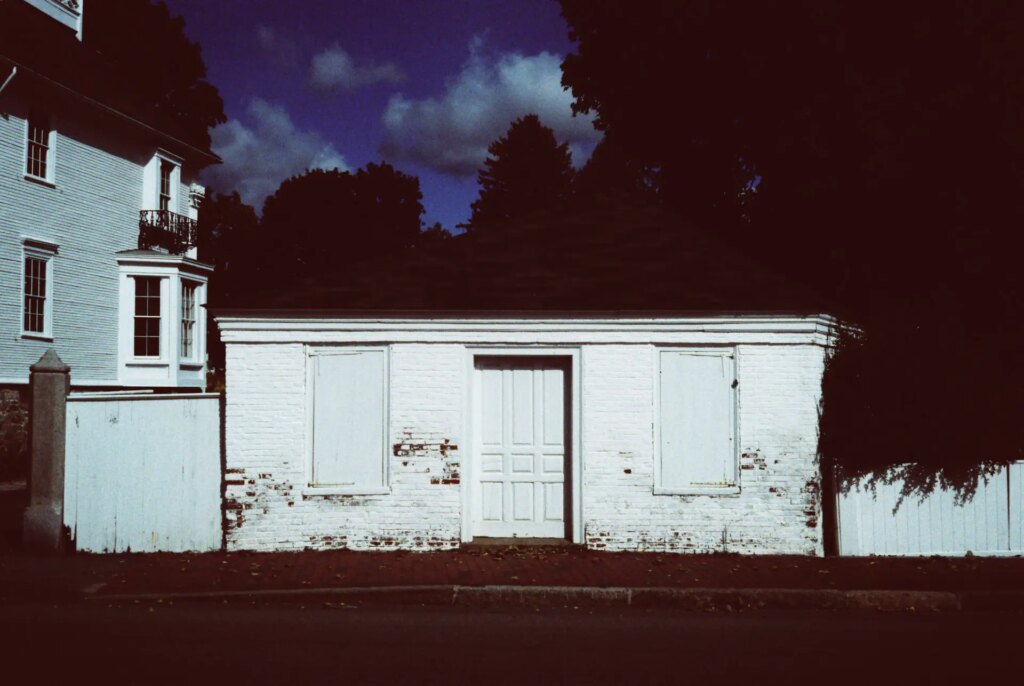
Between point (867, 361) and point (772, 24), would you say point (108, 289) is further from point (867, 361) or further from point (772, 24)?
point (867, 361)

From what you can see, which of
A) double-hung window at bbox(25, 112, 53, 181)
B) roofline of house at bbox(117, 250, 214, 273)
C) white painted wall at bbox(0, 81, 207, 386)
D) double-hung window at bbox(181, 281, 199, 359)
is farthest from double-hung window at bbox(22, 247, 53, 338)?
double-hung window at bbox(181, 281, 199, 359)

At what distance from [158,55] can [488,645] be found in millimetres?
39144

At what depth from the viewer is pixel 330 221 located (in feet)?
188

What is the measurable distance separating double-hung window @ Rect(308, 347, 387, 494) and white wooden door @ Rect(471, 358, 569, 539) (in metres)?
1.17

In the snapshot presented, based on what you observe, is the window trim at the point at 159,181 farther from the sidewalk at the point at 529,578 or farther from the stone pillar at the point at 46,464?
the sidewalk at the point at 529,578

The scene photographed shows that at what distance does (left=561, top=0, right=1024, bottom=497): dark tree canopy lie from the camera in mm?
11492

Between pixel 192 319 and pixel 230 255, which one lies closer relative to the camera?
pixel 192 319

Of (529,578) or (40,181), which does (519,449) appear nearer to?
(529,578)

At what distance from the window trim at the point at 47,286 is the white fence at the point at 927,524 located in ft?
62.4

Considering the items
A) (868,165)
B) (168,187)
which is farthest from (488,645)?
(168,187)

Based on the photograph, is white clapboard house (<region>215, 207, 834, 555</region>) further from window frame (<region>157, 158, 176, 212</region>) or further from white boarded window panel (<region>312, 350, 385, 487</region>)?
window frame (<region>157, 158, 176, 212</region>)

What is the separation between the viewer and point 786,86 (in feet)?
60.0

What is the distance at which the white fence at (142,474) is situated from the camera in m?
11.2

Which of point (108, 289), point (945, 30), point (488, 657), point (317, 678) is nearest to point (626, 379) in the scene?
point (488, 657)
